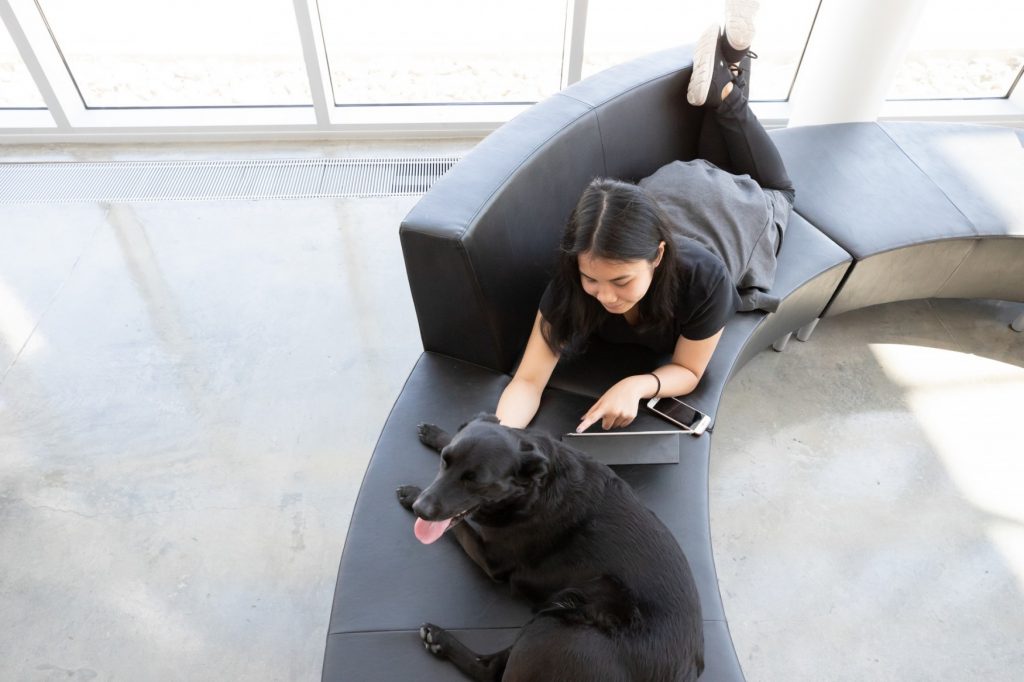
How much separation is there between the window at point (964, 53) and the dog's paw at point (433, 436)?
330 cm

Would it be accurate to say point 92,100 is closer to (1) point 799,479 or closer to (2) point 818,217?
(2) point 818,217

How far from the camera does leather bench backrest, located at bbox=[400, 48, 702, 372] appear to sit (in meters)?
1.62

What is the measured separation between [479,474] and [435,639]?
1.27 ft

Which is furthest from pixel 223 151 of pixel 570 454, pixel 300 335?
pixel 570 454

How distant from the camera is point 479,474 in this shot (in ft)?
3.93

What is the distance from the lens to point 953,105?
3.46 m

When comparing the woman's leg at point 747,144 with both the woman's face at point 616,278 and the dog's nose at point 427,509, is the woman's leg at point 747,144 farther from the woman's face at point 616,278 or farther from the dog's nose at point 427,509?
the dog's nose at point 427,509

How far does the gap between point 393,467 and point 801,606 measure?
47.2 inches

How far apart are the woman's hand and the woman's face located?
0.25 m

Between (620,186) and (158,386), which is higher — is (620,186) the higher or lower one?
the higher one

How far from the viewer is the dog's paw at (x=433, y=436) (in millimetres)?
1621

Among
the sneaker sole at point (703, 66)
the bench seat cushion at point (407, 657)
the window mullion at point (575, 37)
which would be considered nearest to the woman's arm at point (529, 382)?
the bench seat cushion at point (407, 657)

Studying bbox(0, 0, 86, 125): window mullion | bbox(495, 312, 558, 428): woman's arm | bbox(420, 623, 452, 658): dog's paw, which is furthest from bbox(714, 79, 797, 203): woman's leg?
bbox(0, 0, 86, 125): window mullion

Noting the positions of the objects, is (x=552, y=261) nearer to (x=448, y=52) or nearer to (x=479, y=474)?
(x=479, y=474)
